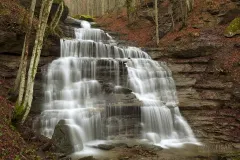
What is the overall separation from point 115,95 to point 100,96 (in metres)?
0.91

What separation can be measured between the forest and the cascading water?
0.06 metres

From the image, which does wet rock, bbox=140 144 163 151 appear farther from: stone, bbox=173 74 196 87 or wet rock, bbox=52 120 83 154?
stone, bbox=173 74 196 87

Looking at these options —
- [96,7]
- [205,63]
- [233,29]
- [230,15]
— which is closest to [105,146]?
[205,63]

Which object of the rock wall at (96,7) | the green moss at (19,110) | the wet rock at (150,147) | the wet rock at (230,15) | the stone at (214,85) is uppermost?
the rock wall at (96,7)

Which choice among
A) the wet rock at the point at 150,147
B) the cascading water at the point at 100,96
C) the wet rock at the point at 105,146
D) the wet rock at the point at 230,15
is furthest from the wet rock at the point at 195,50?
the wet rock at the point at 105,146

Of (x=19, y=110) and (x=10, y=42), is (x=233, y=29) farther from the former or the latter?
(x=19, y=110)

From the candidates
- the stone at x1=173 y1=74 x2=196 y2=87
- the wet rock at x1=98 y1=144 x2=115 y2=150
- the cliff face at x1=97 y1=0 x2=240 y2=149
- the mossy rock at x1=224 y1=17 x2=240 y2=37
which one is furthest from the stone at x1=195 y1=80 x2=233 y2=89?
the wet rock at x1=98 y1=144 x2=115 y2=150

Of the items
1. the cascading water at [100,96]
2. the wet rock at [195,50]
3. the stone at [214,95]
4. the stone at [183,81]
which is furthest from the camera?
the wet rock at [195,50]

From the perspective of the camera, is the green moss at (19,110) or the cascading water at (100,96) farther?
the cascading water at (100,96)

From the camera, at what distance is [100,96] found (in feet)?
49.1

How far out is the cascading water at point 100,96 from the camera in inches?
503

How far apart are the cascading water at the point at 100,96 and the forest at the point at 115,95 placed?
58mm

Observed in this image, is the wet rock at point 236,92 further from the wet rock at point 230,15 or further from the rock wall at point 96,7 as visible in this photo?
the rock wall at point 96,7

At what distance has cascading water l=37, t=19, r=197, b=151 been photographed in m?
12.8
